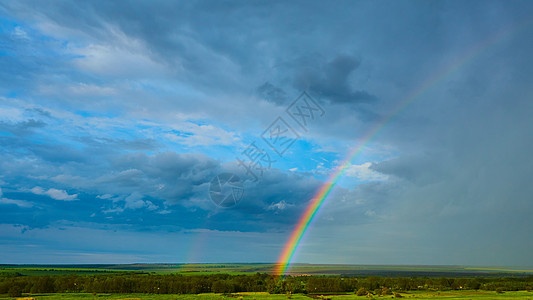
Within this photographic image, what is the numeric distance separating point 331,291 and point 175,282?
76.2 metres

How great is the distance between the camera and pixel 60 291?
174750mm

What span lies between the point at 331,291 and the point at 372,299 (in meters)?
59.8

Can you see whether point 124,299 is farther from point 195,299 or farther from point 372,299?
point 372,299

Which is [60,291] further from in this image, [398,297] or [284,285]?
[398,297]

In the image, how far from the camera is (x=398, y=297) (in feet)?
484

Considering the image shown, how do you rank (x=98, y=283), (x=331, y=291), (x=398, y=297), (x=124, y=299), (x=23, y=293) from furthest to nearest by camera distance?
(x=331, y=291), (x=98, y=283), (x=23, y=293), (x=398, y=297), (x=124, y=299)

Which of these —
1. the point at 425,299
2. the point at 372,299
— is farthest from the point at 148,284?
the point at 425,299

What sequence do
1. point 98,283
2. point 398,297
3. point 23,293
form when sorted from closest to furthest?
point 398,297 < point 23,293 < point 98,283

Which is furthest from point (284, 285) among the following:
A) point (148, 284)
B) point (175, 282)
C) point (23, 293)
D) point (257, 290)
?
point (23, 293)

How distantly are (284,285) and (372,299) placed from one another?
58716 millimetres

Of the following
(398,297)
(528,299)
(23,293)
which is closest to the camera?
(528,299)

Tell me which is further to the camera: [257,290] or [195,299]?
[257,290]

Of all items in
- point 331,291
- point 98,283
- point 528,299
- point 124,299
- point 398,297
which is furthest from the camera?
point 331,291

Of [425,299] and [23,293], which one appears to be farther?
[23,293]
